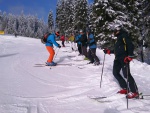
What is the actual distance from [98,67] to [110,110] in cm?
635

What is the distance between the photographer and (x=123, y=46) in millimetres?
6098

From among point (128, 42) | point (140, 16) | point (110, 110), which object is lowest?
point (110, 110)

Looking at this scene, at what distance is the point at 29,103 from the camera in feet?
17.5

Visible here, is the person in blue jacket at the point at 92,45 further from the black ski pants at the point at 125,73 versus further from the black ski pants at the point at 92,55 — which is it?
the black ski pants at the point at 125,73

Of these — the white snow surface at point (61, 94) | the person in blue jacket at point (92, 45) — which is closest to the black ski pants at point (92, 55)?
the person in blue jacket at point (92, 45)

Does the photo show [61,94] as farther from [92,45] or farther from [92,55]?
[92,55]

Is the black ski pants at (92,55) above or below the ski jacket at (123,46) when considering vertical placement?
below

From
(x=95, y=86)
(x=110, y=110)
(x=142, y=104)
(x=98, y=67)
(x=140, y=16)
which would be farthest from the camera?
(x=140, y=16)

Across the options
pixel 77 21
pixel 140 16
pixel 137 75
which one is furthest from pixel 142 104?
pixel 77 21

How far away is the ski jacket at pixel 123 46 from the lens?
589 cm

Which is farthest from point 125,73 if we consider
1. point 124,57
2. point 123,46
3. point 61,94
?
point 61,94

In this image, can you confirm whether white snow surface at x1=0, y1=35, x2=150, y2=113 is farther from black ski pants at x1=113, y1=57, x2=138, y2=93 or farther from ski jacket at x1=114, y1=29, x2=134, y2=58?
ski jacket at x1=114, y1=29, x2=134, y2=58

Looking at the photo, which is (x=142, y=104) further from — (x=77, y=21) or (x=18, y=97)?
(x=77, y=21)

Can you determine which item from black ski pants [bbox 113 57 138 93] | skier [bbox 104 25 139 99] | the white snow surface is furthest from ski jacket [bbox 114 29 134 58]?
the white snow surface
